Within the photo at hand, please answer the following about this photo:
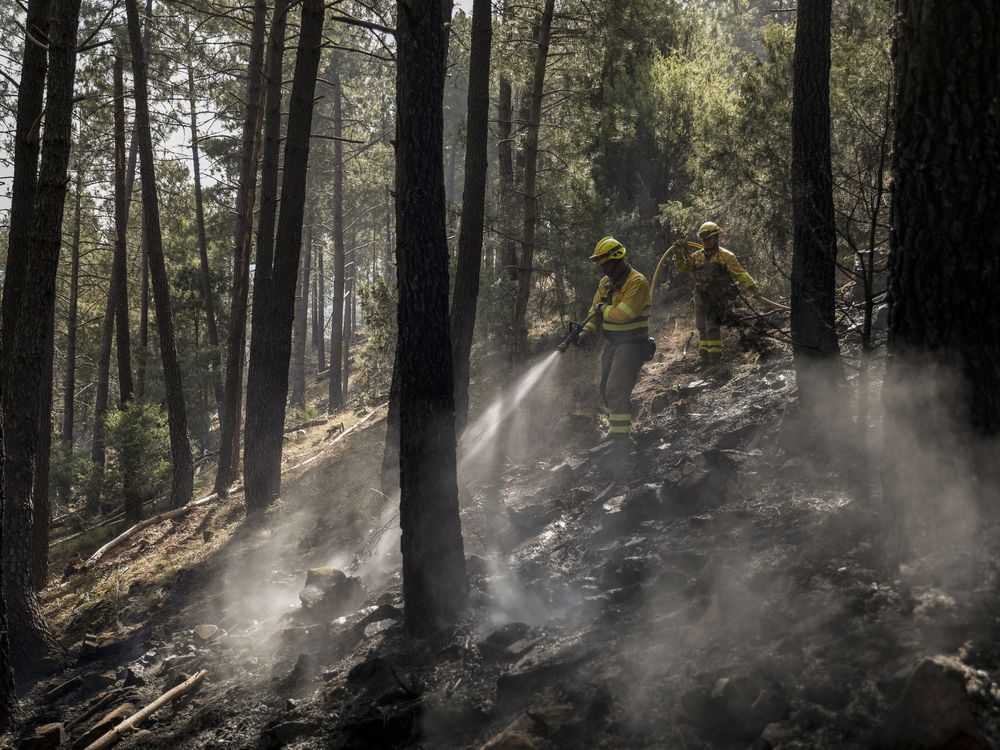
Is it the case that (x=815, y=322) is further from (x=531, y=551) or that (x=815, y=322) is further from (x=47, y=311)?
(x=47, y=311)

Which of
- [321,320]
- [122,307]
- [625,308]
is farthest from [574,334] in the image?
[321,320]

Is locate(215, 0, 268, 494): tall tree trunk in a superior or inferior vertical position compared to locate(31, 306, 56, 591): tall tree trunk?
superior

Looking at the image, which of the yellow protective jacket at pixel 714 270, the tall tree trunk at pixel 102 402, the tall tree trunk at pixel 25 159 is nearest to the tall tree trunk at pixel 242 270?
the tall tree trunk at pixel 102 402

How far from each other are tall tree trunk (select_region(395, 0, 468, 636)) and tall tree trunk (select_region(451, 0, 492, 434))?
4.39m

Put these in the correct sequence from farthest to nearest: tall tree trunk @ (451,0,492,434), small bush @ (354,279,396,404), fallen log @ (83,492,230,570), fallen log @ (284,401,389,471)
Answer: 1. small bush @ (354,279,396,404)
2. fallen log @ (284,401,389,471)
3. fallen log @ (83,492,230,570)
4. tall tree trunk @ (451,0,492,434)

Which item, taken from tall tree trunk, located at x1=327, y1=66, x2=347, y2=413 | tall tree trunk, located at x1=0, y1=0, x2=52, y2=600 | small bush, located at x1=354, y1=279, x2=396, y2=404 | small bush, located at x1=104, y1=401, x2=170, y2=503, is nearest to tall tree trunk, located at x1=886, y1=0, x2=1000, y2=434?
tall tree trunk, located at x1=0, y1=0, x2=52, y2=600

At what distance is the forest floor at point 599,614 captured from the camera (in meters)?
3.77

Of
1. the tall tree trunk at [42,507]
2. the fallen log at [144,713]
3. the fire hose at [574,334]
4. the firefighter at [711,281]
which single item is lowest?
the fallen log at [144,713]

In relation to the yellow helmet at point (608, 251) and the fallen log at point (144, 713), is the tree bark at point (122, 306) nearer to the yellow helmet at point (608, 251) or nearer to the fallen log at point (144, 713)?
the fallen log at point (144, 713)

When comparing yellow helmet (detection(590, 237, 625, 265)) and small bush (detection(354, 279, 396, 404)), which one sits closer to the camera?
yellow helmet (detection(590, 237, 625, 265))

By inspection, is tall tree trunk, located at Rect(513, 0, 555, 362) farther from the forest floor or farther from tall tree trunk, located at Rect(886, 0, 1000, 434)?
tall tree trunk, located at Rect(886, 0, 1000, 434)

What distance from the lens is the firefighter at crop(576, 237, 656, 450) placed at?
29.2 feet

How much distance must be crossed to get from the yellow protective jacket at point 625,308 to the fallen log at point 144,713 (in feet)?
18.6

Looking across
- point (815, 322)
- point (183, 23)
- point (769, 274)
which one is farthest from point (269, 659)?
point (183, 23)
